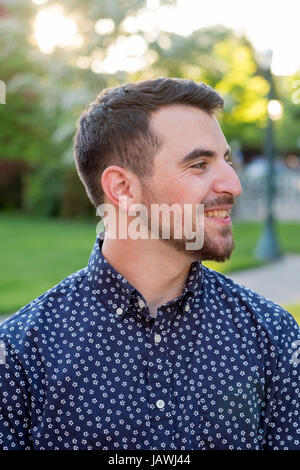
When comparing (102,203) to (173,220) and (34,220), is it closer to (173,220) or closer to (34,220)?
(173,220)

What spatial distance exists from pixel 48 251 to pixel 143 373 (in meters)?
10.5

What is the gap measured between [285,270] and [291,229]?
18.1ft

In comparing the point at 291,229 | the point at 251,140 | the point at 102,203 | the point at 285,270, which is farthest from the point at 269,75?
the point at 251,140

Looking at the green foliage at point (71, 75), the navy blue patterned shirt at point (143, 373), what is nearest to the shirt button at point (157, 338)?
the navy blue patterned shirt at point (143, 373)

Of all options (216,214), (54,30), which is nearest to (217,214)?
(216,214)

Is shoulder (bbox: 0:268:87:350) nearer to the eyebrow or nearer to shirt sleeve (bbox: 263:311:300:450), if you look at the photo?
the eyebrow

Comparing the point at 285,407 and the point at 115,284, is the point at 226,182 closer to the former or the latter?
the point at 115,284

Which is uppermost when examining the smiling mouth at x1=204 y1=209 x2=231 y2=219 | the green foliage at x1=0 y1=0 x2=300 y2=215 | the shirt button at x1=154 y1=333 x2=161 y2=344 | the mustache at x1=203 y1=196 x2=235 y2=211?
the green foliage at x1=0 y1=0 x2=300 y2=215

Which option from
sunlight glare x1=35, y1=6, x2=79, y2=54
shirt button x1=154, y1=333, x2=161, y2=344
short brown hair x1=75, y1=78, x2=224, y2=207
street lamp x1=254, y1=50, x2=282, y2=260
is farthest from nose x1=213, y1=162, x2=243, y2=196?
sunlight glare x1=35, y1=6, x2=79, y2=54

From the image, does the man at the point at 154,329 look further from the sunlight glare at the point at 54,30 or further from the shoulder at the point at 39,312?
the sunlight glare at the point at 54,30

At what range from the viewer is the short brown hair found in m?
1.84

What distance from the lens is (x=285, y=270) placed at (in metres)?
9.85

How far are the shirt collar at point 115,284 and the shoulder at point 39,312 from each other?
0.06 meters

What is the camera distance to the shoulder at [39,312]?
5.67ft
